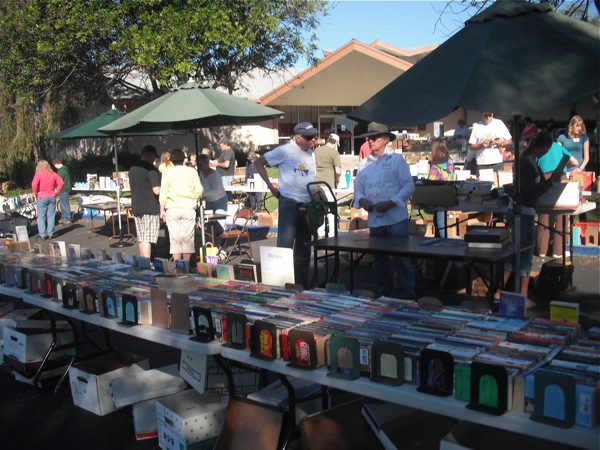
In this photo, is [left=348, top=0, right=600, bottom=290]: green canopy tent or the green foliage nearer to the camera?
[left=348, top=0, right=600, bottom=290]: green canopy tent

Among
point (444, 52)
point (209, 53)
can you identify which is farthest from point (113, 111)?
point (444, 52)

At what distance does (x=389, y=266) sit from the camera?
574 cm

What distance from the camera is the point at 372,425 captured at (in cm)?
312

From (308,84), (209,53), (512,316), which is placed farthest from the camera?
(308,84)

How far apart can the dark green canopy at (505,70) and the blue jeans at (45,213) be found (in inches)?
394

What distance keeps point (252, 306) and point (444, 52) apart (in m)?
2.08

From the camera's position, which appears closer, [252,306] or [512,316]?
[512,316]

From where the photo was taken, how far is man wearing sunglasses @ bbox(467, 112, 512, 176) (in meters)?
9.41

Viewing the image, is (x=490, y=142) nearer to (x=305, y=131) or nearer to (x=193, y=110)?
(x=305, y=131)

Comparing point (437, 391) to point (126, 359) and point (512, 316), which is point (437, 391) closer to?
point (512, 316)

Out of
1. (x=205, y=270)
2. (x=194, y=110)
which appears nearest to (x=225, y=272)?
(x=205, y=270)

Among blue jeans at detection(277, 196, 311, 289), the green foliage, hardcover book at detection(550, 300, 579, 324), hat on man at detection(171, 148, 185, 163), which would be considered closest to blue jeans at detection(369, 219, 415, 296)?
blue jeans at detection(277, 196, 311, 289)

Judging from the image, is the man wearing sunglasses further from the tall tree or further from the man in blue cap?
the tall tree

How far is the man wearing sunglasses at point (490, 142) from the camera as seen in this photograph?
30.9 ft
